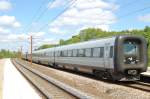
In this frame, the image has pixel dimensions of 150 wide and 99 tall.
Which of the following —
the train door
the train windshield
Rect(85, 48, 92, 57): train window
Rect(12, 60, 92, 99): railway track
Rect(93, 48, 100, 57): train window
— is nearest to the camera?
Rect(12, 60, 92, 99): railway track

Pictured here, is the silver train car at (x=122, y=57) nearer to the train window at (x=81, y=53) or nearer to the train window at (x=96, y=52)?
the train window at (x=96, y=52)

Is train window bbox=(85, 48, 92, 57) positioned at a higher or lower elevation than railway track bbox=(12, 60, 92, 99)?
higher

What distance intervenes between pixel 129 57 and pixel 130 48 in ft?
1.92

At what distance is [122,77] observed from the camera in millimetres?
21844

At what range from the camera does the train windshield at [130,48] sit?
22.2 metres

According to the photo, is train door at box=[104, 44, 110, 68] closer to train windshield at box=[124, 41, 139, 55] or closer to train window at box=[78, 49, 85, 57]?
train windshield at box=[124, 41, 139, 55]

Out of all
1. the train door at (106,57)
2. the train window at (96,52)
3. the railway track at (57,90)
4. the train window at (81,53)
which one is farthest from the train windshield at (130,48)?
the train window at (81,53)

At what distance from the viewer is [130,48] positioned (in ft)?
73.3

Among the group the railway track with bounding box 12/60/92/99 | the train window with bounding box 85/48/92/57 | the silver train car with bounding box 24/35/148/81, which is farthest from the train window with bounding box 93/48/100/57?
the railway track with bounding box 12/60/92/99

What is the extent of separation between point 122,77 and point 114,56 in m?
1.33

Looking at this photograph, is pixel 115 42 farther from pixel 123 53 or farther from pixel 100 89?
pixel 100 89

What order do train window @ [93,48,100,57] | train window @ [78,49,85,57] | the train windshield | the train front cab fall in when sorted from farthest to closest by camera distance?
1. train window @ [78,49,85,57]
2. train window @ [93,48,100,57]
3. the train windshield
4. the train front cab

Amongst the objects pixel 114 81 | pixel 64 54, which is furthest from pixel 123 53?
pixel 64 54

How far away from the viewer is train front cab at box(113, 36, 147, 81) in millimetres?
21625
